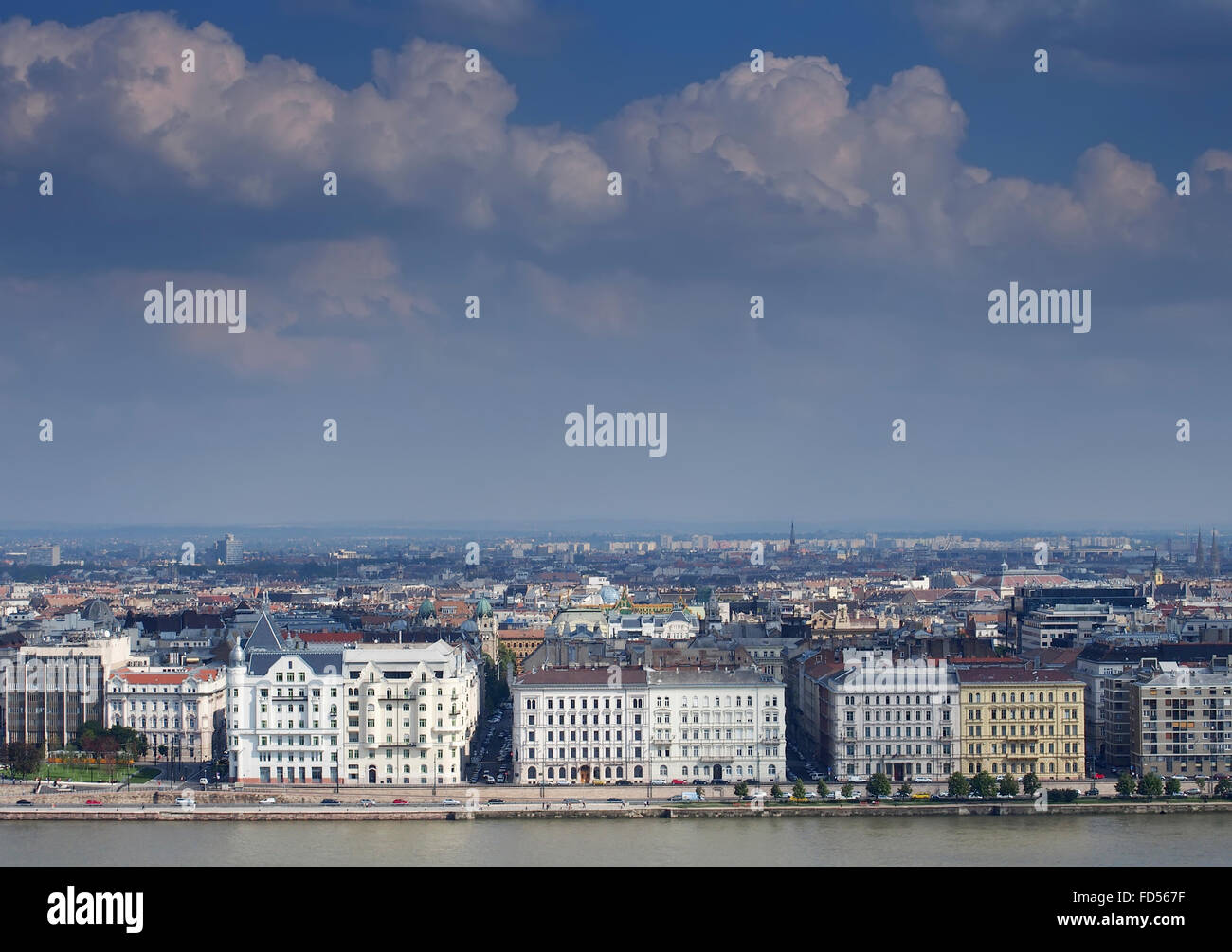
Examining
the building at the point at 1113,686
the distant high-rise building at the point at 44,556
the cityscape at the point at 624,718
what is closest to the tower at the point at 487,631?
the cityscape at the point at 624,718

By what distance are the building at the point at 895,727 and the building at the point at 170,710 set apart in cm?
1291

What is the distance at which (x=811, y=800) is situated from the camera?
31203 mm

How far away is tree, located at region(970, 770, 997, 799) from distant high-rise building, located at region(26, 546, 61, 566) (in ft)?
434

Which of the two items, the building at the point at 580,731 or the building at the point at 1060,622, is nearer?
the building at the point at 580,731

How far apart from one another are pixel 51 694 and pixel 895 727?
17.5 meters

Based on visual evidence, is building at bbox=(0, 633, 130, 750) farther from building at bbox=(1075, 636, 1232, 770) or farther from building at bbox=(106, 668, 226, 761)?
building at bbox=(1075, 636, 1232, 770)

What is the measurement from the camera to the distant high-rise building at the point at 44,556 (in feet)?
518

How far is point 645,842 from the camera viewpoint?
2766 centimetres

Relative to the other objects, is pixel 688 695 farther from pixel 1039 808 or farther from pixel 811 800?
pixel 1039 808

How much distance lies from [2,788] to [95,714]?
529 cm

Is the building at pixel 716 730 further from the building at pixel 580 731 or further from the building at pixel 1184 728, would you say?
the building at pixel 1184 728

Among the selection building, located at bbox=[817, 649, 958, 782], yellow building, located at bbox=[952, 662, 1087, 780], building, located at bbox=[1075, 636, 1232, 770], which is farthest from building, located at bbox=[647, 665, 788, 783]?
building, located at bbox=[1075, 636, 1232, 770]

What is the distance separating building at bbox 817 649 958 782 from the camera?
3316 cm
